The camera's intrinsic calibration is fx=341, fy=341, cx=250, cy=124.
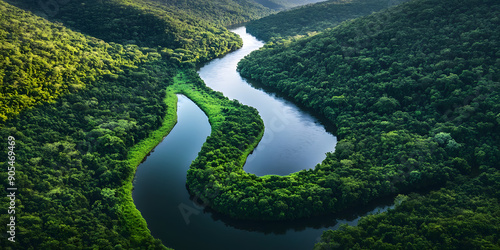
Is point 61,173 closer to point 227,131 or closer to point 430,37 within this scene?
point 227,131

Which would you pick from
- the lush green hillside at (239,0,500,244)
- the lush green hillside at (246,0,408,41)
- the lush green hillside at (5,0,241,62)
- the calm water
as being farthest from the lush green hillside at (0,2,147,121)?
the lush green hillside at (246,0,408,41)

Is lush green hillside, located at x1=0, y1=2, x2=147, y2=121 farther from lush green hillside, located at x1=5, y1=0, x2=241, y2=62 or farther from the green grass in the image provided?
the green grass

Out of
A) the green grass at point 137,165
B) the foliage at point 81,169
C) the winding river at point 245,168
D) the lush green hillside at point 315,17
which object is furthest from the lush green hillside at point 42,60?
the lush green hillside at point 315,17

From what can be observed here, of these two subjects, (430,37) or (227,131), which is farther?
(430,37)

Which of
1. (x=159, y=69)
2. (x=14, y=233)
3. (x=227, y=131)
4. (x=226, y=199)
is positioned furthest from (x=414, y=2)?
(x=14, y=233)

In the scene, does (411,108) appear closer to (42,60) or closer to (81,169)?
(81,169)

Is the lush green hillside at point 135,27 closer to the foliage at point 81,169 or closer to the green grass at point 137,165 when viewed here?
the green grass at point 137,165
